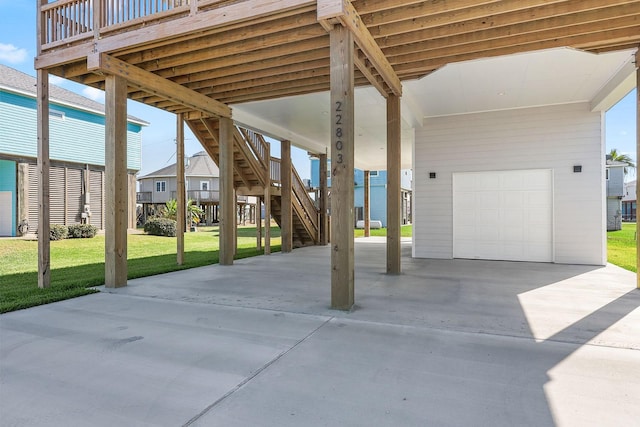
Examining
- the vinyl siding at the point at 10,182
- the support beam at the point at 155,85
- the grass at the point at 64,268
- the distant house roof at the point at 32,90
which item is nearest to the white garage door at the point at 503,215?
the grass at the point at 64,268

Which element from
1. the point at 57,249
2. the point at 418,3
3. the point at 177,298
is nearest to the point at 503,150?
the point at 418,3

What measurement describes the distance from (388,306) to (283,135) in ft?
24.3

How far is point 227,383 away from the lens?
95.3 inches

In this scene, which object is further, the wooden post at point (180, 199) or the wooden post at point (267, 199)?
the wooden post at point (267, 199)

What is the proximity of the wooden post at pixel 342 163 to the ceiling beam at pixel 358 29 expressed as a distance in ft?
0.48

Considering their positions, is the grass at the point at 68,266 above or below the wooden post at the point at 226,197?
below

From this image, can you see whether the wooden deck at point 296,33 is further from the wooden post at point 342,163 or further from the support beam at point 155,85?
the wooden post at point 342,163

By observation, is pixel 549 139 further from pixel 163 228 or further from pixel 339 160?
pixel 163 228

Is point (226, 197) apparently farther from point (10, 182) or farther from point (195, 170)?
point (195, 170)

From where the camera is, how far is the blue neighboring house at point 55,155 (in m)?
13.8

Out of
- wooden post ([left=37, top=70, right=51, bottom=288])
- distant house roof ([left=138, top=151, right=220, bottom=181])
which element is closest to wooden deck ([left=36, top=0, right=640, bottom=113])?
wooden post ([left=37, top=70, right=51, bottom=288])

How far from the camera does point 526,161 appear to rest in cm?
848

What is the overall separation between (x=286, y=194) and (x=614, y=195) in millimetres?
23025

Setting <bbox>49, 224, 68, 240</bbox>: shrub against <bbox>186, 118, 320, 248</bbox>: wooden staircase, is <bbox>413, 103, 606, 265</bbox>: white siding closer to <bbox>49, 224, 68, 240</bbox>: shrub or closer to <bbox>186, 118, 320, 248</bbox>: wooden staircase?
<bbox>186, 118, 320, 248</bbox>: wooden staircase
